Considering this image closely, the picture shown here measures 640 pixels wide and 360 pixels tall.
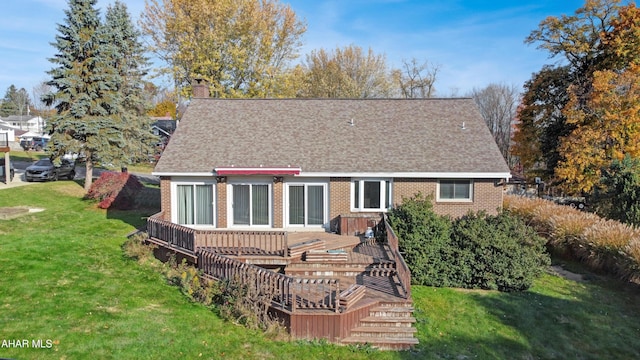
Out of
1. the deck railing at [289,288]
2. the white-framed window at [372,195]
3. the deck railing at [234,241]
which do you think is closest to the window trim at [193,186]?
the deck railing at [234,241]

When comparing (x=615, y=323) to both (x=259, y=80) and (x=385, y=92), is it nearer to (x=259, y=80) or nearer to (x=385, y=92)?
(x=259, y=80)

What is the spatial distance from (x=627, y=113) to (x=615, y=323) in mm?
17244

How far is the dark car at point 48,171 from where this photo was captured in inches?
1204

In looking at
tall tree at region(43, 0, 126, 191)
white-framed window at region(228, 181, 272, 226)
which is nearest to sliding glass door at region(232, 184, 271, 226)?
white-framed window at region(228, 181, 272, 226)

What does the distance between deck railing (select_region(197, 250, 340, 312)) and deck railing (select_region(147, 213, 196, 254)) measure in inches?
91.7

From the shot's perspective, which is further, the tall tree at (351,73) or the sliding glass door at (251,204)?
the tall tree at (351,73)

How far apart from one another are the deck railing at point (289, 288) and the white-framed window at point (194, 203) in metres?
6.24

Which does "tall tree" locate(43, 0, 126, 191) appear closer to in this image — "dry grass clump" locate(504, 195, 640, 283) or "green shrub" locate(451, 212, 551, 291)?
"green shrub" locate(451, 212, 551, 291)

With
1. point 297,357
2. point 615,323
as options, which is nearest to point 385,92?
point 615,323

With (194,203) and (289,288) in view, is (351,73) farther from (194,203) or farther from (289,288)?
(289,288)

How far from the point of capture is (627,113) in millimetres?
24281

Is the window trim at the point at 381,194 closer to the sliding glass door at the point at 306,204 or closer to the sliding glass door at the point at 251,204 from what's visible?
the sliding glass door at the point at 306,204

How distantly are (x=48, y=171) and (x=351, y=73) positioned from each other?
31589 millimetres

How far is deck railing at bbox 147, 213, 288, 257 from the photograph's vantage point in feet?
44.4
